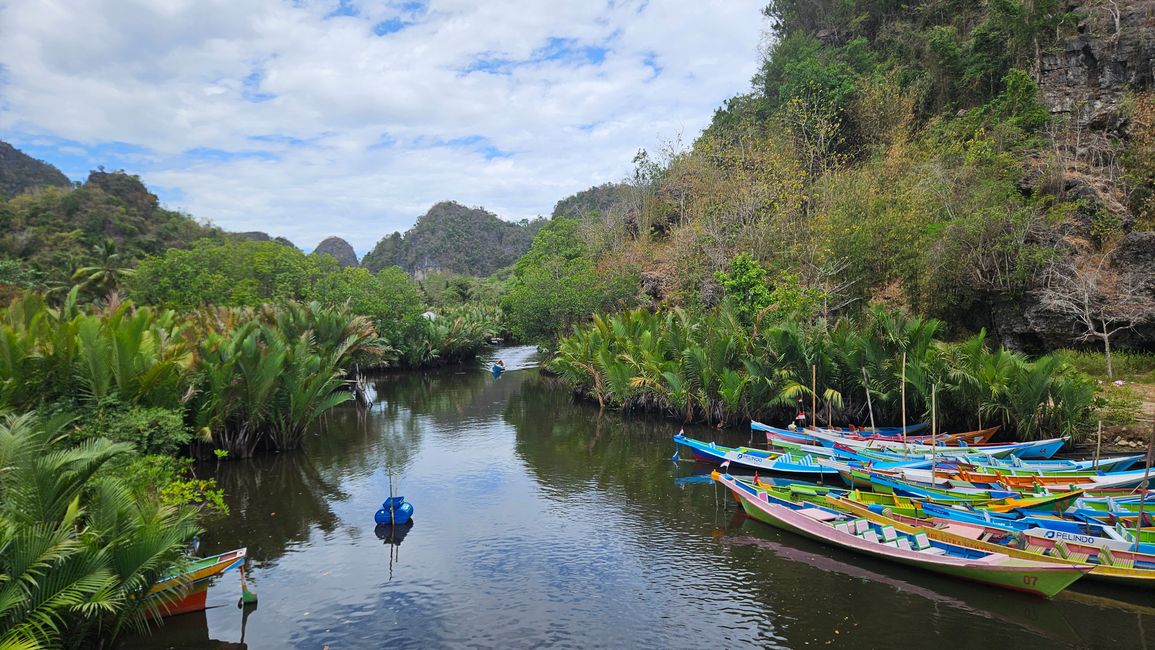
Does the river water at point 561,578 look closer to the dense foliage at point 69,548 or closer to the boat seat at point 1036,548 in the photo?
the boat seat at point 1036,548

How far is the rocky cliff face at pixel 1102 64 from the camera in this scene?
2538 centimetres

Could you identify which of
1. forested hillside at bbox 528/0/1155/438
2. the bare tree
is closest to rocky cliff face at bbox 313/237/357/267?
forested hillside at bbox 528/0/1155/438

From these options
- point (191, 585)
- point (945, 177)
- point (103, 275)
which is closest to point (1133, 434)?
point (945, 177)

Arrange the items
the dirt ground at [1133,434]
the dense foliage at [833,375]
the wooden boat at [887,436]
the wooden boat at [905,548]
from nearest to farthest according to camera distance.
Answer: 1. the wooden boat at [905,548]
2. the dirt ground at [1133,434]
3. the dense foliage at [833,375]
4. the wooden boat at [887,436]

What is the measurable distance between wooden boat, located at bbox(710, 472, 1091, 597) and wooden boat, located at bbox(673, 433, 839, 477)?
3008 mm

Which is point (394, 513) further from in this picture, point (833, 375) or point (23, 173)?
point (23, 173)

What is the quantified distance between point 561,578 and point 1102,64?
31.4 m

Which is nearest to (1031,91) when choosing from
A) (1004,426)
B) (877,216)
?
(877,216)

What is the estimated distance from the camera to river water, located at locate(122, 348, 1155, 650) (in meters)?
8.87

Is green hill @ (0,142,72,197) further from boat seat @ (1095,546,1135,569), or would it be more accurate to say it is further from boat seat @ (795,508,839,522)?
boat seat @ (1095,546,1135,569)

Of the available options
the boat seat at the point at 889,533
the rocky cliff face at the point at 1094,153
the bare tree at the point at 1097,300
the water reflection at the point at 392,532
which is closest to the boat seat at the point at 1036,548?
the boat seat at the point at 889,533

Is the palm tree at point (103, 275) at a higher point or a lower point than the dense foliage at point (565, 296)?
higher

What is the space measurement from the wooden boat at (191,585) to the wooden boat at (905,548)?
360 inches

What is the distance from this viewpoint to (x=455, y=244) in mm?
119938
